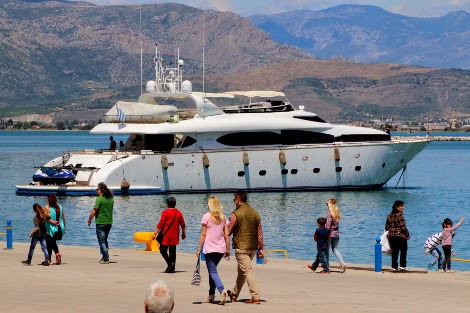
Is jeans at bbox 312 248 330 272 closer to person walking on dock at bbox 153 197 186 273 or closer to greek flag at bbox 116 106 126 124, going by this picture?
person walking on dock at bbox 153 197 186 273

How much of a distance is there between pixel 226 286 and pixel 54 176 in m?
33.7

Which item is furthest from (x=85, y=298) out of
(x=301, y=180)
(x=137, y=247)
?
(x=301, y=180)

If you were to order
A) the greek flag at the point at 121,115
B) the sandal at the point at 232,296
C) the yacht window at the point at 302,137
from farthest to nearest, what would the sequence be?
the yacht window at the point at 302,137, the greek flag at the point at 121,115, the sandal at the point at 232,296

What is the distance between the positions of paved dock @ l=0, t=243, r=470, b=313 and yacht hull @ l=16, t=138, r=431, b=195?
85.0ft

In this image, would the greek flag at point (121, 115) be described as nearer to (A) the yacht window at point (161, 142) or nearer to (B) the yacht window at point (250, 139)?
(A) the yacht window at point (161, 142)

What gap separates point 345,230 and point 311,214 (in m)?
5.73

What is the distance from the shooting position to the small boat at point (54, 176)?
5353 centimetres

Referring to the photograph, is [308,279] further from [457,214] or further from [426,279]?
[457,214]

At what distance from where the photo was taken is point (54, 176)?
176ft

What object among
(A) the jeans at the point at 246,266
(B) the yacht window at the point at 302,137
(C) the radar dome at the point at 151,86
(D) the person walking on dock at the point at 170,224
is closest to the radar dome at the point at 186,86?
(C) the radar dome at the point at 151,86

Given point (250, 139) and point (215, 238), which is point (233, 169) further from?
point (215, 238)

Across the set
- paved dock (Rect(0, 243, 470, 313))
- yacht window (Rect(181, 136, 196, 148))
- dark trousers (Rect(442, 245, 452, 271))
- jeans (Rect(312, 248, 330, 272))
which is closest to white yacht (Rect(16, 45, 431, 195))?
yacht window (Rect(181, 136, 196, 148))

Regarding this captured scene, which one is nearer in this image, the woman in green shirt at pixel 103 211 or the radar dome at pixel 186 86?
the woman in green shirt at pixel 103 211

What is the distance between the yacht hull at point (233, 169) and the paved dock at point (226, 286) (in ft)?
85.0
